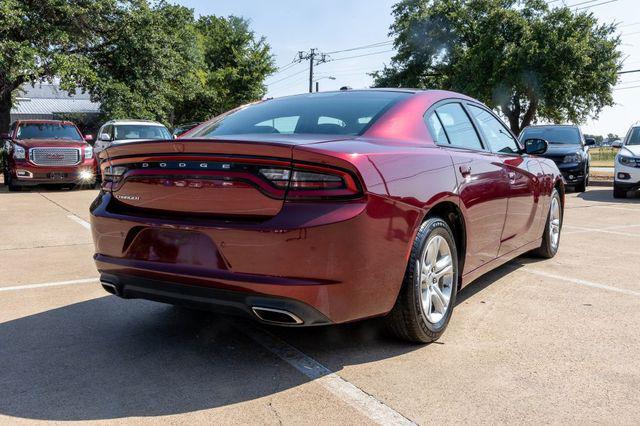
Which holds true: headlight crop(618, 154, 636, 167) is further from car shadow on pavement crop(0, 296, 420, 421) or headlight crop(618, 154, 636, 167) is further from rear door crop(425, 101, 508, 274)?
car shadow on pavement crop(0, 296, 420, 421)

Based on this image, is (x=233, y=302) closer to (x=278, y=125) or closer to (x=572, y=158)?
(x=278, y=125)

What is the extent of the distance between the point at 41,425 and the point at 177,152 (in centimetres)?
138

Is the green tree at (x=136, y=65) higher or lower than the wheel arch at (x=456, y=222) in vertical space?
higher

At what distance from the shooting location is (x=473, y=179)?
367cm

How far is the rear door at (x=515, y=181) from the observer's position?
4.33 m

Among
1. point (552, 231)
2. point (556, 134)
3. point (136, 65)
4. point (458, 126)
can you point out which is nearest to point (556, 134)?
point (556, 134)

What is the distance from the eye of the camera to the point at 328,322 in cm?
270

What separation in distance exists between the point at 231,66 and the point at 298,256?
4210 centimetres

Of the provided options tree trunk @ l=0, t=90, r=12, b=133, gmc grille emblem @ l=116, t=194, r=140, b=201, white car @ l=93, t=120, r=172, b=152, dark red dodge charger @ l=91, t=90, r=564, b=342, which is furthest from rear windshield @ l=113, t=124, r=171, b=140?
gmc grille emblem @ l=116, t=194, r=140, b=201

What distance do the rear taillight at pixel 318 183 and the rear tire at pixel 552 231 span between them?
3.47 meters

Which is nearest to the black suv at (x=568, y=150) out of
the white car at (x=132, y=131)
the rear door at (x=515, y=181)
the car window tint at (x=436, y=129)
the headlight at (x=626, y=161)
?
the headlight at (x=626, y=161)

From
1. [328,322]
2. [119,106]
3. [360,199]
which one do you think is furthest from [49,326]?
[119,106]

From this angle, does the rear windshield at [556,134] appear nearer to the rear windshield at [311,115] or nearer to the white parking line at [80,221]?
the white parking line at [80,221]

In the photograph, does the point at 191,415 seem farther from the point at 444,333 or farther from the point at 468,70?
the point at 468,70
